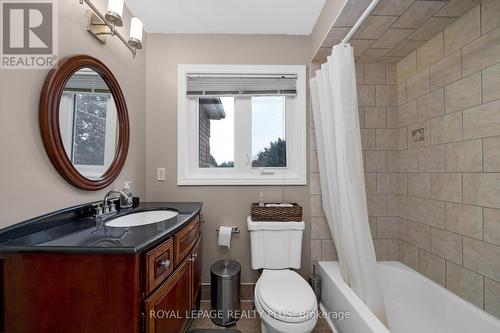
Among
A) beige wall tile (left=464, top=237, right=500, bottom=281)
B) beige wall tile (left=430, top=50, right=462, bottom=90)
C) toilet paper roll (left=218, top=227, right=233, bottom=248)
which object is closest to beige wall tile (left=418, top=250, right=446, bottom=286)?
beige wall tile (left=464, top=237, right=500, bottom=281)

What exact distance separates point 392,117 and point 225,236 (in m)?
1.75

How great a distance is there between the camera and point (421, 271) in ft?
5.37

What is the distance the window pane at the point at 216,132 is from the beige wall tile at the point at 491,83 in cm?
168

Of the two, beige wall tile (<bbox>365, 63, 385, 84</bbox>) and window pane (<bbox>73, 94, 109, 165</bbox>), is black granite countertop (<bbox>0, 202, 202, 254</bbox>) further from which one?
beige wall tile (<bbox>365, 63, 385, 84</bbox>)

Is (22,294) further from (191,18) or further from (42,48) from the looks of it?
(191,18)

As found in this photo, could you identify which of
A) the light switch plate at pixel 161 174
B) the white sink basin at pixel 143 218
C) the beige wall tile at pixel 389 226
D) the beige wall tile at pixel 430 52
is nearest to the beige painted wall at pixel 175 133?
the light switch plate at pixel 161 174

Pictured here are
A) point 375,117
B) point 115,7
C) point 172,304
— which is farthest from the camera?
point 375,117

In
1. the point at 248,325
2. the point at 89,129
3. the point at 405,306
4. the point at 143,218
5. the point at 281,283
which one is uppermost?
the point at 89,129

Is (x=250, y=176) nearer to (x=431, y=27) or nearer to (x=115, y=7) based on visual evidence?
(x=115, y=7)

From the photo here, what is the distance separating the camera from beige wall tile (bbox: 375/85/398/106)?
6.13 feet

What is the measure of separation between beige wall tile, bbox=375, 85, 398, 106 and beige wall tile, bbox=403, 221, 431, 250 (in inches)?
39.9

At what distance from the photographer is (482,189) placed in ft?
3.97

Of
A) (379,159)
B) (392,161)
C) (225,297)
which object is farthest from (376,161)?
(225,297)

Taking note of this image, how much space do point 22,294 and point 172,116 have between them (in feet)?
4.77
